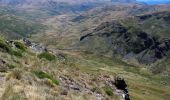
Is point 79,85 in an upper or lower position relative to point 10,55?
lower

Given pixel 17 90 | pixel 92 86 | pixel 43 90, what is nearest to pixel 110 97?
pixel 92 86

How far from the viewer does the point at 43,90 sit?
17.8 m

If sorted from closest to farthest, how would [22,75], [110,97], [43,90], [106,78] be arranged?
[43,90] < [22,75] < [110,97] < [106,78]

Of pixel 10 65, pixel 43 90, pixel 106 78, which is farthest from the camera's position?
pixel 106 78

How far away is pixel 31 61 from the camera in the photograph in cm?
2681

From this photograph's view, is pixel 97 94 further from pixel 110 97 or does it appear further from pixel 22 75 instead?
pixel 22 75

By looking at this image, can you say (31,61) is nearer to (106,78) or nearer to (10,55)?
(10,55)

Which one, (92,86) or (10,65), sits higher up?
(10,65)

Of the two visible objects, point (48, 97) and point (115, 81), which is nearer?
point (48, 97)

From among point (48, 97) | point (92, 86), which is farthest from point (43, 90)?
point (92, 86)

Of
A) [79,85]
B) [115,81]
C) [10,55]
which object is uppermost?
[10,55]

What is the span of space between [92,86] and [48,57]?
7777mm

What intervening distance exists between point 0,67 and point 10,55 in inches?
200

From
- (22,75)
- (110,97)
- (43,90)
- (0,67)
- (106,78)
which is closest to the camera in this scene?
(43,90)
